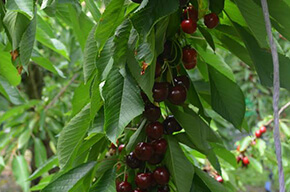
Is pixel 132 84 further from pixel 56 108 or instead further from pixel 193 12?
pixel 56 108

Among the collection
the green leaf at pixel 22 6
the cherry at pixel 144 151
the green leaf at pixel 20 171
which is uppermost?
the green leaf at pixel 22 6

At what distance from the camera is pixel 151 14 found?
574 mm

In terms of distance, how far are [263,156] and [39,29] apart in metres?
1.42

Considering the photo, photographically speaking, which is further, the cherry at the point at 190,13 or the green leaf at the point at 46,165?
the green leaf at the point at 46,165

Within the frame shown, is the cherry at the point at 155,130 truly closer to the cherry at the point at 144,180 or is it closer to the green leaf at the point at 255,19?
the cherry at the point at 144,180

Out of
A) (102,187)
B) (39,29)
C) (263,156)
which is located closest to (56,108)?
(263,156)

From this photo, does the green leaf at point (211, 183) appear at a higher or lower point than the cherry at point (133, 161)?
lower

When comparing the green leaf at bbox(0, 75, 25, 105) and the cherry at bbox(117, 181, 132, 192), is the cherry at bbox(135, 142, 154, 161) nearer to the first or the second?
the cherry at bbox(117, 181, 132, 192)

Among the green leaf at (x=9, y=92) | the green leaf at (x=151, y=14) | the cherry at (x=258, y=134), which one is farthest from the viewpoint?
the cherry at (x=258, y=134)

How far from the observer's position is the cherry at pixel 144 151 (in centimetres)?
67

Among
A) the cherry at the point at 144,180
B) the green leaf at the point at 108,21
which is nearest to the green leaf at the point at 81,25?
the green leaf at the point at 108,21

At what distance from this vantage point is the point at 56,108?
266 cm

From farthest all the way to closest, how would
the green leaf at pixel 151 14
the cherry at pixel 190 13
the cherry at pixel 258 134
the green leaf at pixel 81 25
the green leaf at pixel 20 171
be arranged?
the cherry at pixel 258 134 → the green leaf at pixel 20 171 → the green leaf at pixel 81 25 → the cherry at pixel 190 13 → the green leaf at pixel 151 14

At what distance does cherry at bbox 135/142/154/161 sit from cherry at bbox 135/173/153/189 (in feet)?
0.09
